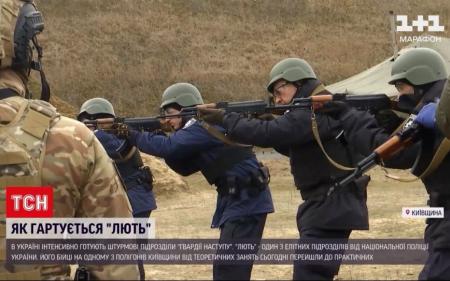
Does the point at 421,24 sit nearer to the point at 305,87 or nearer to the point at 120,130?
the point at 120,130

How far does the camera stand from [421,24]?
42250mm

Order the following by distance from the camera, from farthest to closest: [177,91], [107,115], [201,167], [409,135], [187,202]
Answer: [187,202]
[107,115]
[177,91]
[201,167]
[409,135]

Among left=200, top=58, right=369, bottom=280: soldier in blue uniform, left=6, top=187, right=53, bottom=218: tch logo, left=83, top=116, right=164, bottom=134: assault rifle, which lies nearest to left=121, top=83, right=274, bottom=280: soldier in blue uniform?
left=200, top=58, right=369, bottom=280: soldier in blue uniform

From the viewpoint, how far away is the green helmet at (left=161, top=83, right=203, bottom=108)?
689cm

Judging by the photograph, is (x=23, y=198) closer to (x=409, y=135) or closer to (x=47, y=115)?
(x=47, y=115)

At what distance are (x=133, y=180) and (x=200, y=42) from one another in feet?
114

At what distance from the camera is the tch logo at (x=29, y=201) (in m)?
2.61

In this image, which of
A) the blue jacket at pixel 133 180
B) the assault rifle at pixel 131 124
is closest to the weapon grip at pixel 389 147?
the assault rifle at pixel 131 124

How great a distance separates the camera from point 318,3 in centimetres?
4678

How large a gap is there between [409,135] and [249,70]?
35.2 metres

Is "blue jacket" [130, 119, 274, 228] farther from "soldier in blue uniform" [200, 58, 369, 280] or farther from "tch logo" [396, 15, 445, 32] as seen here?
"tch logo" [396, 15, 445, 32]

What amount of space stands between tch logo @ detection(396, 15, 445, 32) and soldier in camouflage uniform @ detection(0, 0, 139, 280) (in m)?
35.1

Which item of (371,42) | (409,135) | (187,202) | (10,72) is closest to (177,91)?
(409,135)

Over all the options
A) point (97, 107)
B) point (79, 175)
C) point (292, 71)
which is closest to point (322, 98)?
point (292, 71)
